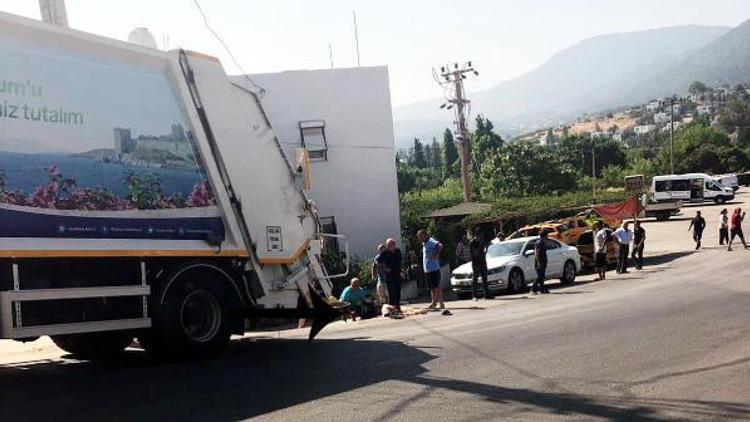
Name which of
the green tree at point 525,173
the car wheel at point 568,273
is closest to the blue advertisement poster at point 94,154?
the car wheel at point 568,273

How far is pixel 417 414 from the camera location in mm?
6586

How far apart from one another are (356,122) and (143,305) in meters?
19.0

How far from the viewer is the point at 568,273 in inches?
886

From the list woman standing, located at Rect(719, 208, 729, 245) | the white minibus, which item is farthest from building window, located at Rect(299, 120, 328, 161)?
the white minibus

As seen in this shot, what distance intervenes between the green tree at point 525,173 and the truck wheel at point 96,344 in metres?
57.7

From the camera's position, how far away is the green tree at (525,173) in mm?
66750

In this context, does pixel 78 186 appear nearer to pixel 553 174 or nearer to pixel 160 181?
pixel 160 181

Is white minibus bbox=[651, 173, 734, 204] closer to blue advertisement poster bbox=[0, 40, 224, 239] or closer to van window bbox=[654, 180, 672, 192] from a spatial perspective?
van window bbox=[654, 180, 672, 192]

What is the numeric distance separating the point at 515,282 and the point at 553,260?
1.98 m

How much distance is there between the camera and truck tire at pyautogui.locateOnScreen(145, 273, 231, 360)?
924 centimetres

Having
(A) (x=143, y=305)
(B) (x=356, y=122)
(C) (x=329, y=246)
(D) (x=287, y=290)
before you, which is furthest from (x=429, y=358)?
(B) (x=356, y=122)

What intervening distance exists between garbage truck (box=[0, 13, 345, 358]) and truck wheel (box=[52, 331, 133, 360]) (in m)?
0.02

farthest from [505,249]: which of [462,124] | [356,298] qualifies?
[462,124]

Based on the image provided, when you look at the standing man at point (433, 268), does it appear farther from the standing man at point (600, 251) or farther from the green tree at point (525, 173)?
the green tree at point (525, 173)
